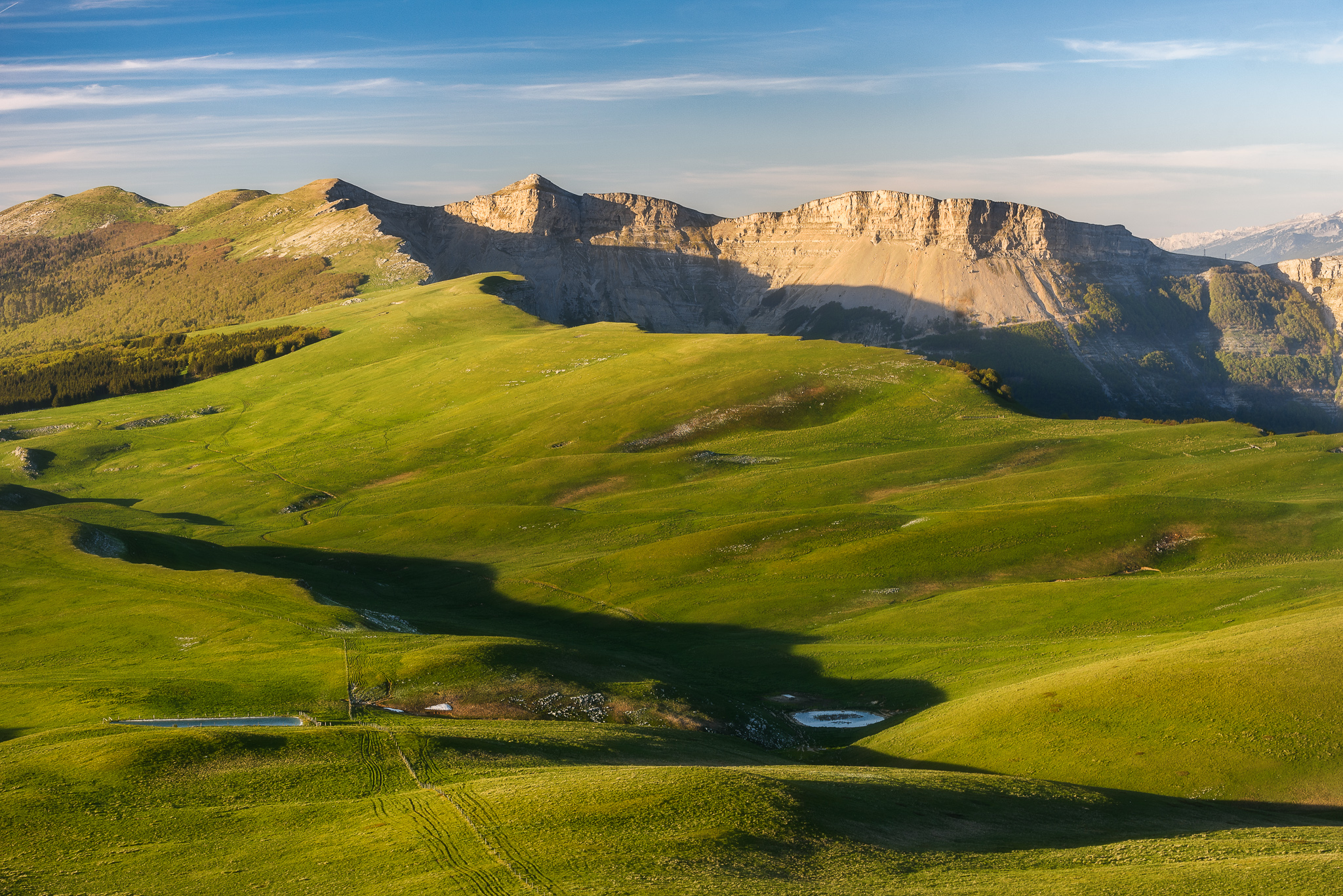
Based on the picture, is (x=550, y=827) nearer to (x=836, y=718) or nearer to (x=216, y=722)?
(x=216, y=722)

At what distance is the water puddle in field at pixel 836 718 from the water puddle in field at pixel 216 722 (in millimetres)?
29282

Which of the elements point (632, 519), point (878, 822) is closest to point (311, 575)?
point (632, 519)

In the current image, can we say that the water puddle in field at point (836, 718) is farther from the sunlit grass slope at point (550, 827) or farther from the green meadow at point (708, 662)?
the sunlit grass slope at point (550, 827)

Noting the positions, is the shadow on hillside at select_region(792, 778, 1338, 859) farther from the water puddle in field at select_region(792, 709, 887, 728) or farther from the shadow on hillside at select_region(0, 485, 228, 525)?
the shadow on hillside at select_region(0, 485, 228, 525)

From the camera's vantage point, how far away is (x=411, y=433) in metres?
171

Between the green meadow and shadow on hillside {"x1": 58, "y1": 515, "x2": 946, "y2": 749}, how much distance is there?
0.50 meters

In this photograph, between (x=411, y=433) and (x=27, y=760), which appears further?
(x=411, y=433)

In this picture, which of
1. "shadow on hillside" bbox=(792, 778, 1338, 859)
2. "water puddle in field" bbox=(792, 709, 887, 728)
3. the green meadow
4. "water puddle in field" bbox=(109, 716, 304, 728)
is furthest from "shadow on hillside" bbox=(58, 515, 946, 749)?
"shadow on hillside" bbox=(792, 778, 1338, 859)

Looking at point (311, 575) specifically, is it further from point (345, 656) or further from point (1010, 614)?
point (1010, 614)

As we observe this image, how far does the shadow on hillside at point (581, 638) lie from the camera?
189 ft

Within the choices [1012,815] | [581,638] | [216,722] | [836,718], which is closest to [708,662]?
[581,638]

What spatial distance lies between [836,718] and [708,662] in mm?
14562

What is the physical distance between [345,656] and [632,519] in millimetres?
54773

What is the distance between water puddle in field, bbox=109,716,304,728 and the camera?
141 ft
